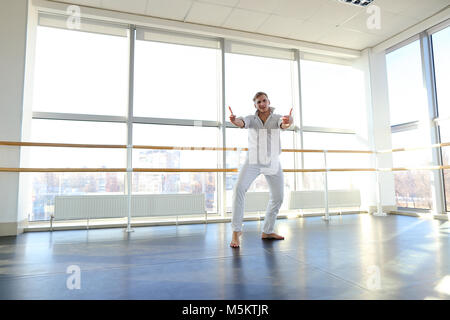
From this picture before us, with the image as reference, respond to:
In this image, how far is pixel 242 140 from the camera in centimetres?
457

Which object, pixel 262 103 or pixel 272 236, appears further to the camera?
pixel 272 236

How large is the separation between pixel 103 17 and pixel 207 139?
225cm

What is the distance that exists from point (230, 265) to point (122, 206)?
213 cm

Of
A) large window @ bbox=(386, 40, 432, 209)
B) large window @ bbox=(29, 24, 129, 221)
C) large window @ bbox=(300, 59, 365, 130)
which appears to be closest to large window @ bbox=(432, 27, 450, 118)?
large window @ bbox=(386, 40, 432, 209)

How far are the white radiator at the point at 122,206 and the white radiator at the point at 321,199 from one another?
1.45 meters

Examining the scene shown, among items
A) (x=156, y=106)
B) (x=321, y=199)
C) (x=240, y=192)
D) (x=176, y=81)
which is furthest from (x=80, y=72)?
(x=321, y=199)

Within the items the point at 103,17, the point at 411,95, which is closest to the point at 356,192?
the point at 411,95

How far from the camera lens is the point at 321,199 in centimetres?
439

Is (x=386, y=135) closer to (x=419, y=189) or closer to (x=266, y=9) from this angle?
(x=419, y=189)

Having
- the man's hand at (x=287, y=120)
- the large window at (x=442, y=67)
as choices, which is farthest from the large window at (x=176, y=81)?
the large window at (x=442, y=67)

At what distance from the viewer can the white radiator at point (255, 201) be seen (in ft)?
13.0

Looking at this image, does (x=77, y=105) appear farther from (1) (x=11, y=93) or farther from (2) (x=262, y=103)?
(2) (x=262, y=103)

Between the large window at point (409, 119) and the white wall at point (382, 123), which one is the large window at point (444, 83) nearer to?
the large window at point (409, 119)

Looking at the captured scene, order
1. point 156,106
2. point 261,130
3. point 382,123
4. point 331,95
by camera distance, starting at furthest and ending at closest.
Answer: point 331,95
point 382,123
point 156,106
point 261,130
